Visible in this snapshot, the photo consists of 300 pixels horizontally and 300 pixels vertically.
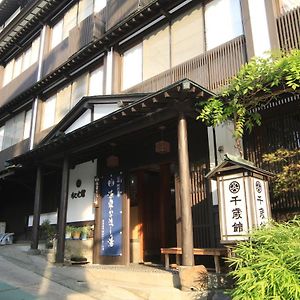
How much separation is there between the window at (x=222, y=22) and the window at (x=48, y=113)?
29.5 ft

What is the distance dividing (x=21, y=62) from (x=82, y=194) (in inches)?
450

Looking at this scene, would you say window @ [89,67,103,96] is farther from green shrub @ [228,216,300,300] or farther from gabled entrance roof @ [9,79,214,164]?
green shrub @ [228,216,300,300]

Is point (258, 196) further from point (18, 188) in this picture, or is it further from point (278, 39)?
point (18, 188)

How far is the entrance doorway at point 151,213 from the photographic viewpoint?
12234mm

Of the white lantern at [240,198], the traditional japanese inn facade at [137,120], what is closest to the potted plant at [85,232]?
the traditional japanese inn facade at [137,120]

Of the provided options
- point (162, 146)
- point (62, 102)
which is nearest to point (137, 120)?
point (162, 146)

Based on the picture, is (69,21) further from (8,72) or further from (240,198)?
(240,198)

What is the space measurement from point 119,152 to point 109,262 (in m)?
3.58

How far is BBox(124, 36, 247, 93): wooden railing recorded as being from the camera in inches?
380

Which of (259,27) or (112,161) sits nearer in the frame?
(259,27)

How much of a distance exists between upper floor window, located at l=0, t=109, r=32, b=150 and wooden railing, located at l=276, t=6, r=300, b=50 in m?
13.3

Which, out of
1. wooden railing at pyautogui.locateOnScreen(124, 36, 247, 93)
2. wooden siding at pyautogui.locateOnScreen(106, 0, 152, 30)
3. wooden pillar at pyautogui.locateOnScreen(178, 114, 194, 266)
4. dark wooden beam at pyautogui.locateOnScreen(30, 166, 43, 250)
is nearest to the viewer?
wooden pillar at pyautogui.locateOnScreen(178, 114, 194, 266)

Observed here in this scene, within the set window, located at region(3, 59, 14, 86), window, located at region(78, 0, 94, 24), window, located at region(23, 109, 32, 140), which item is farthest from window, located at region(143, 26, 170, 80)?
window, located at region(3, 59, 14, 86)

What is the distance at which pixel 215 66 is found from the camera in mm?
10070
